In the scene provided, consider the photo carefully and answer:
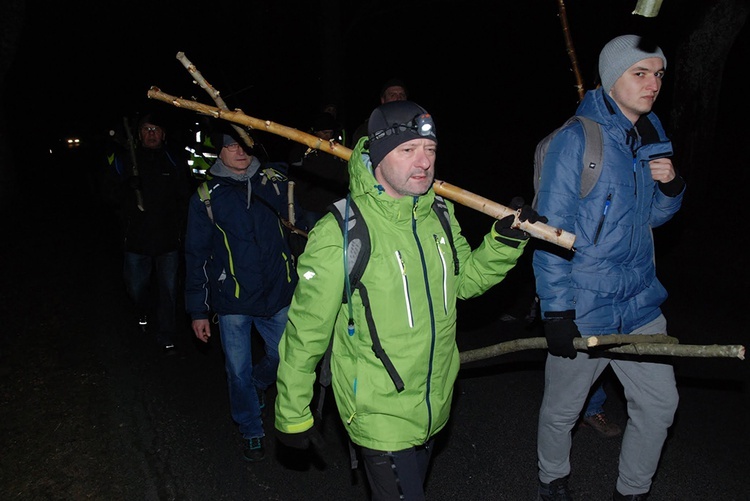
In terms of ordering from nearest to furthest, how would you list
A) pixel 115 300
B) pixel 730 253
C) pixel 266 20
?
pixel 115 300
pixel 730 253
pixel 266 20

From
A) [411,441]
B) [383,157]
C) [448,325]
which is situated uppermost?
[383,157]

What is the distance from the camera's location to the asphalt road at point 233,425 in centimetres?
407

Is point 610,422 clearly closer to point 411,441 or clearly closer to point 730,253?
point 411,441

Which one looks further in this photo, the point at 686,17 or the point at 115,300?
the point at 686,17

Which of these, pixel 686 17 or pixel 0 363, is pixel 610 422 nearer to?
pixel 0 363

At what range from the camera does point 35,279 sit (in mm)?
9805

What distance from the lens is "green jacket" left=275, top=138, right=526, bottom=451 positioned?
2623mm

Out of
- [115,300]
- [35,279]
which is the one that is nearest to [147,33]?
[35,279]

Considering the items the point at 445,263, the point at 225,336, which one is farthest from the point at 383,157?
the point at 225,336

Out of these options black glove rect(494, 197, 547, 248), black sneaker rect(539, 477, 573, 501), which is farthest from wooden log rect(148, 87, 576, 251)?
black sneaker rect(539, 477, 573, 501)

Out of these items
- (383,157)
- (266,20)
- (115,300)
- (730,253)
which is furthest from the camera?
(266,20)

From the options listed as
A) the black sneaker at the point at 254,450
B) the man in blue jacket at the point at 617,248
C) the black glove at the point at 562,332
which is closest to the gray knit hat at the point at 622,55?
the man in blue jacket at the point at 617,248

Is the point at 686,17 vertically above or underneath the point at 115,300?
above

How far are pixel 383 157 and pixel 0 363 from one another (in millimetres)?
5553
